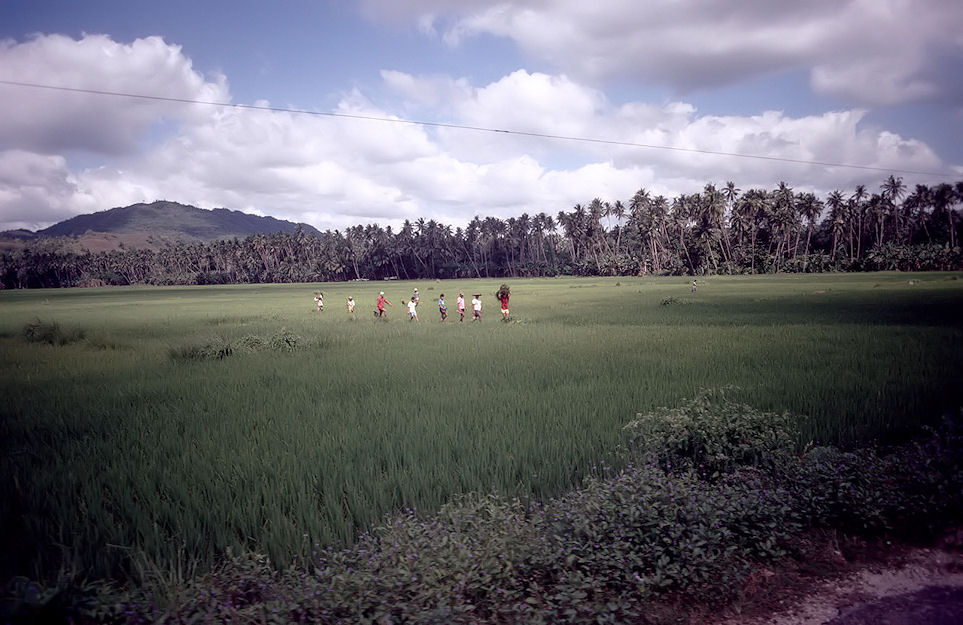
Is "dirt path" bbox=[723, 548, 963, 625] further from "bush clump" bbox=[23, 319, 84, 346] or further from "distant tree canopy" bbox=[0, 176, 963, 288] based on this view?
"distant tree canopy" bbox=[0, 176, 963, 288]

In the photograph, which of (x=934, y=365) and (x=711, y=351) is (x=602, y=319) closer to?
(x=711, y=351)

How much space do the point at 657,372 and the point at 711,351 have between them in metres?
3.41

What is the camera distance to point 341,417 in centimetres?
801

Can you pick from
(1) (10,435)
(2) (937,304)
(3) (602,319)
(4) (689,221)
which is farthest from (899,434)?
(4) (689,221)

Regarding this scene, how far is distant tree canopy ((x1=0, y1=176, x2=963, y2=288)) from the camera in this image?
82.4m

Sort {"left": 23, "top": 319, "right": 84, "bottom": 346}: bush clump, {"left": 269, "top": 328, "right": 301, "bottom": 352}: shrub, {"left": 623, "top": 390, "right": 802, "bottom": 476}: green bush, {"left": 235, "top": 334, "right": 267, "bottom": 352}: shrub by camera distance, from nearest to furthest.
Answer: {"left": 623, "top": 390, "right": 802, "bottom": 476}: green bush, {"left": 235, "top": 334, "right": 267, "bottom": 352}: shrub, {"left": 269, "top": 328, "right": 301, "bottom": 352}: shrub, {"left": 23, "top": 319, "right": 84, "bottom": 346}: bush clump

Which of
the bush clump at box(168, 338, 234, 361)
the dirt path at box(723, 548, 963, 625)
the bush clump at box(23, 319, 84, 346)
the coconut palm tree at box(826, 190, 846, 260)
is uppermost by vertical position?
the coconut palm tree at box(826, 190, 846, 260)

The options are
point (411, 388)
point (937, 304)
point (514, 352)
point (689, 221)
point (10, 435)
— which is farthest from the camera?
point (689, 221)

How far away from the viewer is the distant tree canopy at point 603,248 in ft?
270

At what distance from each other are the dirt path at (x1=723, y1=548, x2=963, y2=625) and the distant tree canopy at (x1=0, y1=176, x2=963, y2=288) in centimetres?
8745

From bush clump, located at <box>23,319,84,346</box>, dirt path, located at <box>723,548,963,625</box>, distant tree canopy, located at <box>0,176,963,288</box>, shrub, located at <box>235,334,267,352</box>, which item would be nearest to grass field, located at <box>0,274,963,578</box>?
shrub, located at <box>235,334,267,352</box>

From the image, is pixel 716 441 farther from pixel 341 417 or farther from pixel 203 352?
pixel 203 352

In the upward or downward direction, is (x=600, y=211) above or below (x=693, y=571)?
above

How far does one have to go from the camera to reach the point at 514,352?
14.1m
